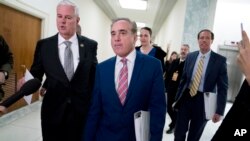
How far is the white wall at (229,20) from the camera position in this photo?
823cm

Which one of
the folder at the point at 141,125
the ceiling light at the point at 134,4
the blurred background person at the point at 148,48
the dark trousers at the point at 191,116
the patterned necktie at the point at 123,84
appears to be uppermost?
the ceiling light at the point at 134,4

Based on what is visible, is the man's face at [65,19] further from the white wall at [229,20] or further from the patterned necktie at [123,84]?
the white wall at [229,20]

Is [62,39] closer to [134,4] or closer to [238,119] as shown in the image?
[238,119]

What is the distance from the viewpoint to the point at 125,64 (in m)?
1.69

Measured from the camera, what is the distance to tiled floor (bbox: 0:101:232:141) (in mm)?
3522

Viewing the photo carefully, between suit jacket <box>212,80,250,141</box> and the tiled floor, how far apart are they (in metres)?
3.18

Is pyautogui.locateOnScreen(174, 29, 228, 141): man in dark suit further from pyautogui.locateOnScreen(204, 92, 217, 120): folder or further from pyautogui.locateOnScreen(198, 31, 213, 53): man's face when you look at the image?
pyautogui.locateOnScreen(204, 92, 217, 120): folder

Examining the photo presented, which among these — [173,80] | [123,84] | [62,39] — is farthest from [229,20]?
[123,84]

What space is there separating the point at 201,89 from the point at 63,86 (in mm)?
1677

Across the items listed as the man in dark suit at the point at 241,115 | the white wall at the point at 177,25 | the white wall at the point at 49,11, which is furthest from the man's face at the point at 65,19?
the white wall at the point at 177,25

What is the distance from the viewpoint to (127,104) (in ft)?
5.27

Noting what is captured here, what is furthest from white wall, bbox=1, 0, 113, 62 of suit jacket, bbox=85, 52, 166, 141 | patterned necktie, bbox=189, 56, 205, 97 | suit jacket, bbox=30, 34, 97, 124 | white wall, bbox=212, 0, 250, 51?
white wall, bbox=212, 0, 250, 51

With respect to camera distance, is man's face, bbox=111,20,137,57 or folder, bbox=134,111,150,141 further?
man's face, bbox=111,20,137,57

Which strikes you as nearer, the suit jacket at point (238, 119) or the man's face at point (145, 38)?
the suit jacket at point (238, 119)
